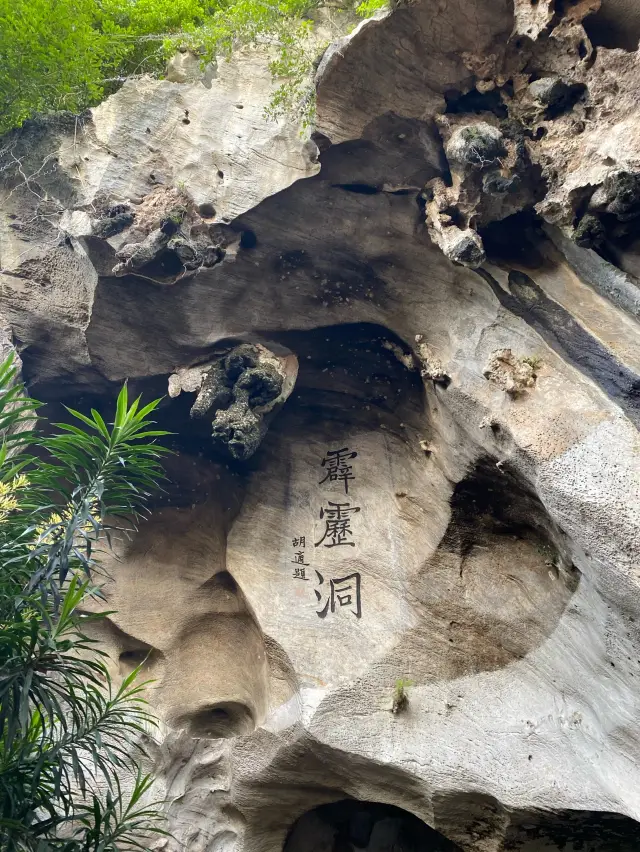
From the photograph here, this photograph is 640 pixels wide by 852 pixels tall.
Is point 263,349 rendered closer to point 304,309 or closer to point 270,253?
point 304,309

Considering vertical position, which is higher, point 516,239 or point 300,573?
point 516,239

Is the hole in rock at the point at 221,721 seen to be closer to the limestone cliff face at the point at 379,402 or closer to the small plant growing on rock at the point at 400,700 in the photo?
the limestone cliff face at the point at 379,402

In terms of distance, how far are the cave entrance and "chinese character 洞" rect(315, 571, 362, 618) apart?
2.41 m

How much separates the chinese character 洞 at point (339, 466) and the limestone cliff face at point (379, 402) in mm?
28

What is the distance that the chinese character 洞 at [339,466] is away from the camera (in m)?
7.29

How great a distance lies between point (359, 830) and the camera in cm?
686

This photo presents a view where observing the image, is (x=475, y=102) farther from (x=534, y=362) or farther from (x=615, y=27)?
(x=534, y=362)

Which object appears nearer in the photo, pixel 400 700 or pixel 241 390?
pixel 400 700

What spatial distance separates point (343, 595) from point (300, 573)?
623 millimetres

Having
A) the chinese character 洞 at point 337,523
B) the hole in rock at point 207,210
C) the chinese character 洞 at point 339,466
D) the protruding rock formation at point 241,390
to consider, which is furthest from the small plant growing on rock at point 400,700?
the hole in rock at point 207,210

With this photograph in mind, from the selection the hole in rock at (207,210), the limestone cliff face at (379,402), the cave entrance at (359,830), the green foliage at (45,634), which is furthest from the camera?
the cave entrance at (359,830)

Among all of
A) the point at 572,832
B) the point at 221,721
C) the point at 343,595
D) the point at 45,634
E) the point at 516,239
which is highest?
the point at 516,239

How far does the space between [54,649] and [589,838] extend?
448 cm

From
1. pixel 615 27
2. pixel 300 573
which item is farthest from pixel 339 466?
pixel 615 27
